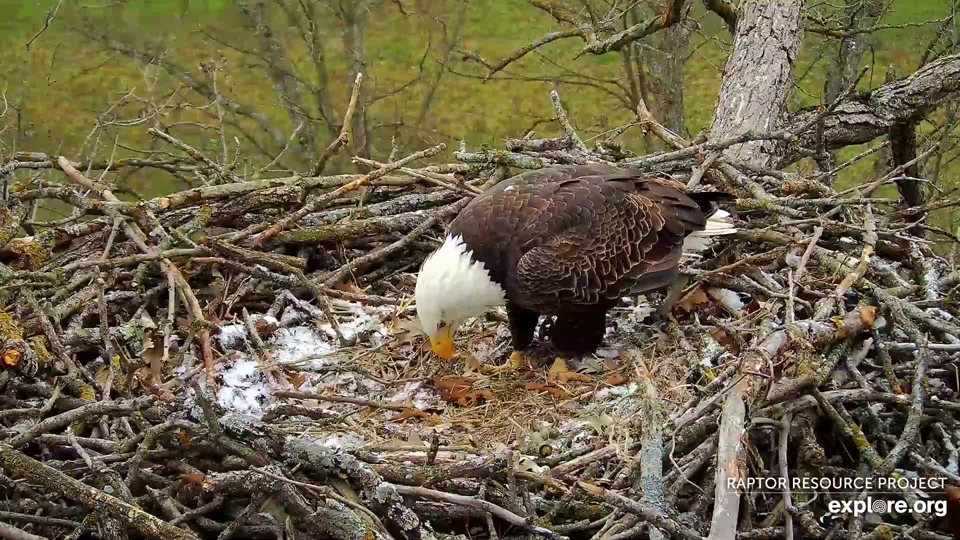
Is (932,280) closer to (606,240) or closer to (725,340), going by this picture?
(725,340)

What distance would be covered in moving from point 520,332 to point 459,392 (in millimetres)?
407

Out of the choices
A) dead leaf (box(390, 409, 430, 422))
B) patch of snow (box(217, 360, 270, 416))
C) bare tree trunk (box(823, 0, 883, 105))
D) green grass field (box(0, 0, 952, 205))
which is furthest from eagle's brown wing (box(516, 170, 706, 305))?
bare tree trunk (box(823, 0, 883, 105))

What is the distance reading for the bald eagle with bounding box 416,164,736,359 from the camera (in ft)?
10.6

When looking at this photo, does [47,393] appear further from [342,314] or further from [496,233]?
[496,233]

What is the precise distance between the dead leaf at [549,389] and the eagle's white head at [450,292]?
1.13ft

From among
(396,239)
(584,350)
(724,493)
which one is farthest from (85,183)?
(724,493)

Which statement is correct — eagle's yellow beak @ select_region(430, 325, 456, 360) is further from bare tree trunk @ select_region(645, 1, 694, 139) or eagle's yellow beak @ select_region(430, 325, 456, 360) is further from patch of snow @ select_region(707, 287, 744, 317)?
bare tree trunk @ select_region(645, 1, 694, 139)

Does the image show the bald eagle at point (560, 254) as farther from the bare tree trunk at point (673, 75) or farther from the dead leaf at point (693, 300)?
the bare tree trunk at point (673, 75)

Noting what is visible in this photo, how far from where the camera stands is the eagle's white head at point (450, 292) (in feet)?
10.7

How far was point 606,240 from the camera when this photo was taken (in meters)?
3.32

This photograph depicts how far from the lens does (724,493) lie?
1935 millimetres

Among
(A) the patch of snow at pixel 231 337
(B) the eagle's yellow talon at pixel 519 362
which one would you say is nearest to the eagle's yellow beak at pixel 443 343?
(B) the eagle's yellow talon at pixel 519 362

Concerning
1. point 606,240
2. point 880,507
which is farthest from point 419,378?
point 880,507

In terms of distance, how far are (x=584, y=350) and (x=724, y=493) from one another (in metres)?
1.62
